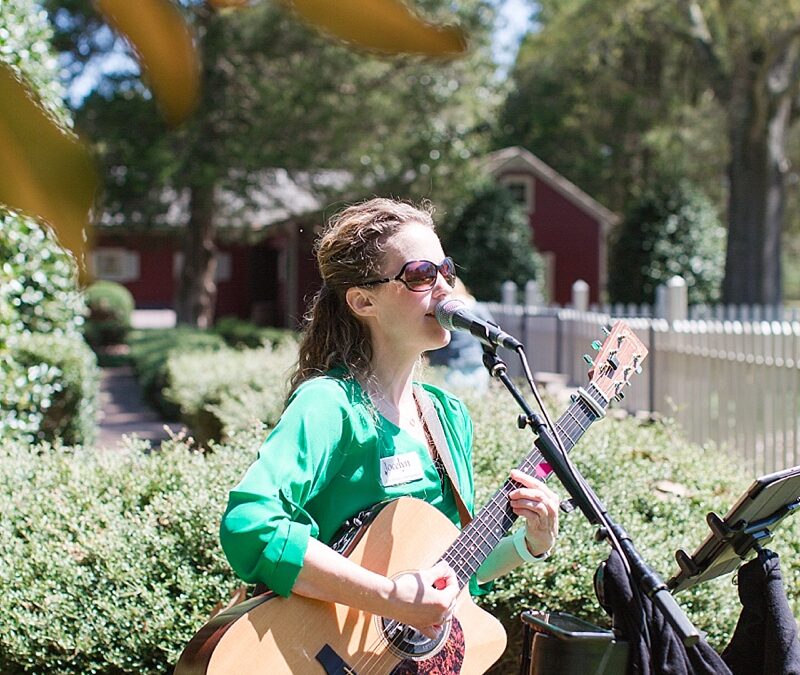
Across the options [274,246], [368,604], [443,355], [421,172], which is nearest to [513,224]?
[421,172]

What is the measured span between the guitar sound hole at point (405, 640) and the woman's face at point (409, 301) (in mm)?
657

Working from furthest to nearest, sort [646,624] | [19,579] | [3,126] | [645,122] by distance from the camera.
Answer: [645,122] → [19,579] → [646,624] → [3,126]

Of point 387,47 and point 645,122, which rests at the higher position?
point 645,122

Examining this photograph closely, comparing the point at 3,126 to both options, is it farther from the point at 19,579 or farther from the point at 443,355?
the point at 443,355

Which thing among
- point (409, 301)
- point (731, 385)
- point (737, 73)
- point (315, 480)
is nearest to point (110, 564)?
point (315, 480)

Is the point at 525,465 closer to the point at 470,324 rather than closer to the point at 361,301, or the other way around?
the point at 470,324

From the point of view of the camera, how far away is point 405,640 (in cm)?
229

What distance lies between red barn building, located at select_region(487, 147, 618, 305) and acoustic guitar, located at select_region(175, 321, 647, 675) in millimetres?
29884

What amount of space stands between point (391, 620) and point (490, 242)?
19646mm

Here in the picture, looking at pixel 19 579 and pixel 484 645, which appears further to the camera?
pixel 19 579

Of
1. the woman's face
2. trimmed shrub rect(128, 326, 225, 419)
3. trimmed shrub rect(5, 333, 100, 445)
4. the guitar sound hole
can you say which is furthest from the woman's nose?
trimmed shrub rect(128, 326, 225, 419)

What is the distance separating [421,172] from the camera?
17938 mm

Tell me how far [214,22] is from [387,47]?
0.18m

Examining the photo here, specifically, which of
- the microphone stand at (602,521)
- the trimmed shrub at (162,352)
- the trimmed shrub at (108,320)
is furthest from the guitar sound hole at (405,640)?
the trimmed shrub at (108,320)
